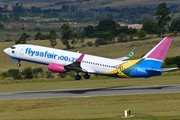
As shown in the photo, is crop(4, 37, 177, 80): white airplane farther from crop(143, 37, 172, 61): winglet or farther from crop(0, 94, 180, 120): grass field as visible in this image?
crop(0, 94, 180, 120): grass field

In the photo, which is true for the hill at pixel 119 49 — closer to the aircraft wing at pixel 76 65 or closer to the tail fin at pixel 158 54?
the aircraft wing at pixel 76 65

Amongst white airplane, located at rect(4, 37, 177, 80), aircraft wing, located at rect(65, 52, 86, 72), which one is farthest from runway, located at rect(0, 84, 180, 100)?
aircraft wing, located at rect(65, 52, 86, 72)

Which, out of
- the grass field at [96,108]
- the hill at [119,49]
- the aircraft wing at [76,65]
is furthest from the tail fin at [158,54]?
the hill at [119,49]

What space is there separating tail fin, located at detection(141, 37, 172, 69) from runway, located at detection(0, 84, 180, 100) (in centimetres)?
327

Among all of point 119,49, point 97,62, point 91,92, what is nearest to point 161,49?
point 91,92

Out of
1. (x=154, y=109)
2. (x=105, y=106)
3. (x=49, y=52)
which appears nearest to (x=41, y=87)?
(x=49, y=52)

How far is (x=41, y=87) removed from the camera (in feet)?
274

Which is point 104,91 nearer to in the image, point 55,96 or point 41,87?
point 55,96

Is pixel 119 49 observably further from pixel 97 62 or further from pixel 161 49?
pixel 161 49

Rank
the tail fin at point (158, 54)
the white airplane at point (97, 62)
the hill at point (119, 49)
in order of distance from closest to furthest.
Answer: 1. the tail fin at point (158, 54)
2. the white airplane at point (97, 62)
3. the hill at point (119, 49)

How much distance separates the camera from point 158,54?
71938 millimetres

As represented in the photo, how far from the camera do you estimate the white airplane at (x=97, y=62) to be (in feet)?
237

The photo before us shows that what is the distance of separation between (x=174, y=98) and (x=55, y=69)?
66.0 ft

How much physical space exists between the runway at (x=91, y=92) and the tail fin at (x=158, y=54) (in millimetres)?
3272
